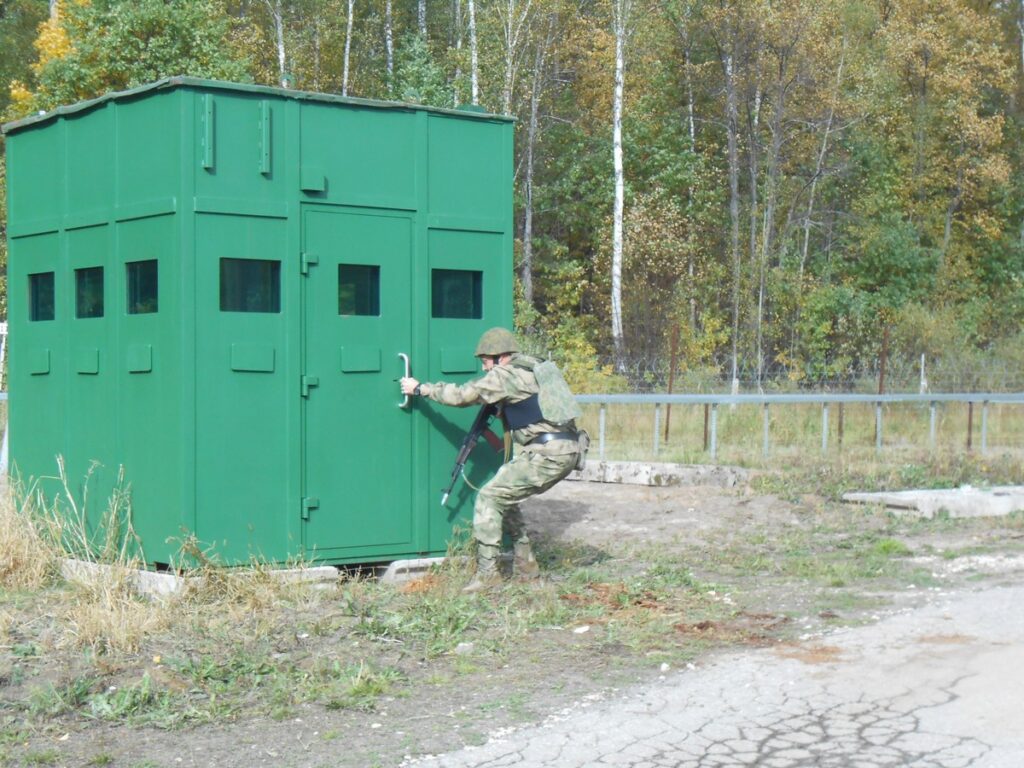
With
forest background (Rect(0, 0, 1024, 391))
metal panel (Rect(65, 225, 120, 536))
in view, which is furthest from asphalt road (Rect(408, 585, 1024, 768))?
forest background (Rect(0, 0, 1024, 391))

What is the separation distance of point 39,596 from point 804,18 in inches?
1001

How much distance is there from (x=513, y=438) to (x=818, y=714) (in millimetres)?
3568

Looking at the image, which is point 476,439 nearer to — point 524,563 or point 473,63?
point 524,563

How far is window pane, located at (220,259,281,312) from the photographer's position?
7879 millimetres

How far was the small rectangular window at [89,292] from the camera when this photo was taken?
8.48 metres

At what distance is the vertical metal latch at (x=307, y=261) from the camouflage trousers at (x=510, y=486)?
1769 millimetres

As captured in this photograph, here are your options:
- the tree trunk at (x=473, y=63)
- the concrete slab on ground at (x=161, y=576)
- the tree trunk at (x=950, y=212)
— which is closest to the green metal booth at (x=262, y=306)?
the concrete slab on ground at (x=161, y=576)

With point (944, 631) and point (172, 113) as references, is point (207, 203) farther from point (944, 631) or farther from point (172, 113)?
point (944, 631)

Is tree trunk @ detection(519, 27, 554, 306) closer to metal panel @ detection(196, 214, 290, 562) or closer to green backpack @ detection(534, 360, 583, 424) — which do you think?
green backpack @ detection(534, 360, 583, 424)

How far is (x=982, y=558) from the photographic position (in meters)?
9.65

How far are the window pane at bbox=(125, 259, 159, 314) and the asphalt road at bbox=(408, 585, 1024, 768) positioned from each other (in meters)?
3.87

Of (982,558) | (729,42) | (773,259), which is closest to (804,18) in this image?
(729,42)

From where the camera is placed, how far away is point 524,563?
876cm

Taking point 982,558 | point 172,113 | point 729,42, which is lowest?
point 982,558
